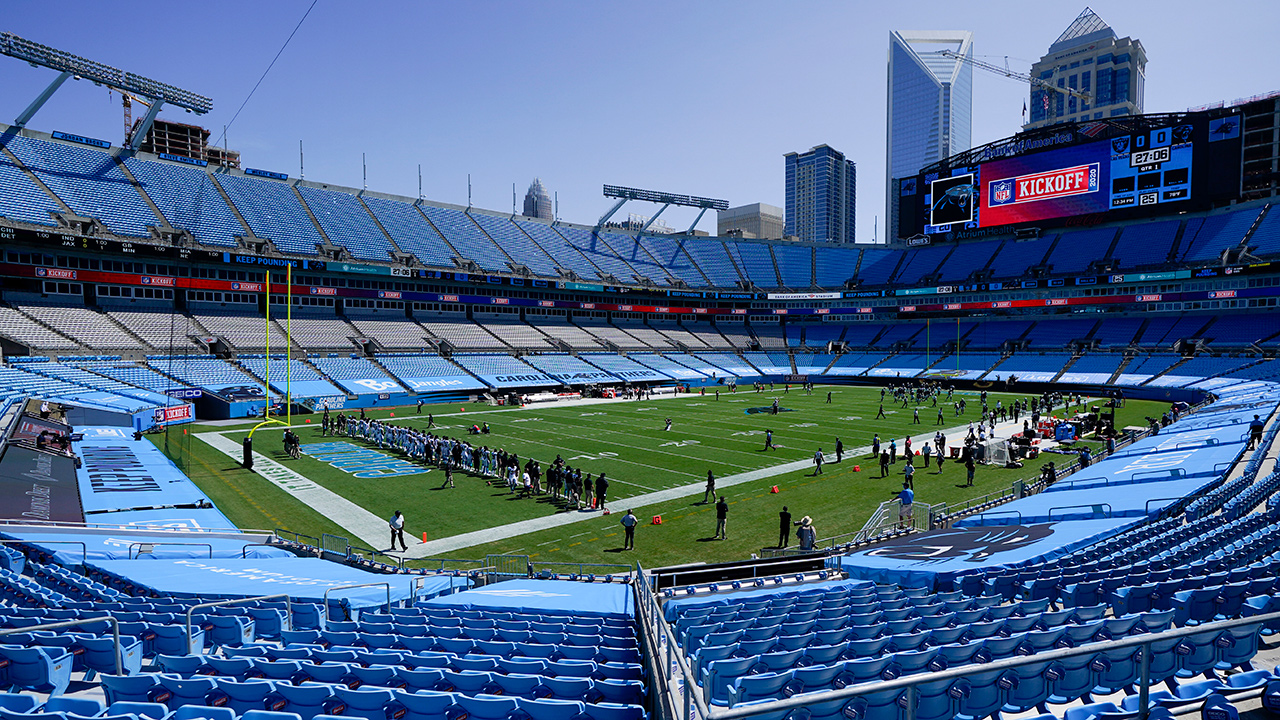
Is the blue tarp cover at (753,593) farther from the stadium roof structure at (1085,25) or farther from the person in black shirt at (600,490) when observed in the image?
the stadium roof structure at (1085,25)

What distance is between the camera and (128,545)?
14.9 meters

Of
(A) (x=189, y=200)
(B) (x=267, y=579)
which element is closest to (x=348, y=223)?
(A) (x=189, y=200)

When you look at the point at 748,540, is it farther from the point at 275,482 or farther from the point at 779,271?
the point at 779,271

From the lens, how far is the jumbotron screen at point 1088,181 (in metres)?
57.5

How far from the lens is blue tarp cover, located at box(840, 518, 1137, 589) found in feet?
40.1

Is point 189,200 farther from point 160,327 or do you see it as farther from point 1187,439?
point 1187,439

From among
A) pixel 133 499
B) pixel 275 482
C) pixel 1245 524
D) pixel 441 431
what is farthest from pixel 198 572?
pixel 441 431

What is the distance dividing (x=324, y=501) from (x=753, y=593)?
1580 cm

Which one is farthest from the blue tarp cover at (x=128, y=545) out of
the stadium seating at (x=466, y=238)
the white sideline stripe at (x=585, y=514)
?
the stadium seating at (x=466, y=238)

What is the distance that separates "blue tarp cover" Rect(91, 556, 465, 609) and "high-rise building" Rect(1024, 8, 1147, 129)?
173746 millimetres

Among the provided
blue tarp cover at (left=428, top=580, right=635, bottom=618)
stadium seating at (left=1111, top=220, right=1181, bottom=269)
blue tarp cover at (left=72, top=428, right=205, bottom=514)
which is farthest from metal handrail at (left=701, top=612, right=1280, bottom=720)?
stadium seating at (left=1111, top=220, right=1181, bottom=269)

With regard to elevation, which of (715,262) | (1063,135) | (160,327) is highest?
(1063,135)

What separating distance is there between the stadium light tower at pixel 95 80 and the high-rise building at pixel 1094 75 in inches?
6316

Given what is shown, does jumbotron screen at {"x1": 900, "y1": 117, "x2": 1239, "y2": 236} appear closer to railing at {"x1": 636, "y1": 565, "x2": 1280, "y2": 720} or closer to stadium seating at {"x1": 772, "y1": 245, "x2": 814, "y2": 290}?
stadium seating at {"x1": 772, "y1": 245, "x2": 814, "y2": 290}
